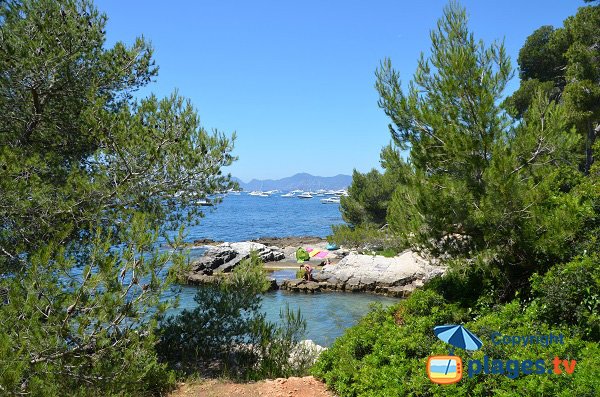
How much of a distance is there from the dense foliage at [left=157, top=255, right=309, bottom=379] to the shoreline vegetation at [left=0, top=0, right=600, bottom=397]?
44 mm

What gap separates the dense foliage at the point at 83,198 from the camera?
5.51 meters

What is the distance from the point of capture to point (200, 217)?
32.2 feet

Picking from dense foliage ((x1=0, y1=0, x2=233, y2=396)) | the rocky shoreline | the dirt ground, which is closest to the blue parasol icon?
the dirt ground

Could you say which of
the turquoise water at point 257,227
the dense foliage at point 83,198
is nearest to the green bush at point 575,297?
the dense foliage at point 83,198

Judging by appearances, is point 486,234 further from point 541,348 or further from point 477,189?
point 541,348

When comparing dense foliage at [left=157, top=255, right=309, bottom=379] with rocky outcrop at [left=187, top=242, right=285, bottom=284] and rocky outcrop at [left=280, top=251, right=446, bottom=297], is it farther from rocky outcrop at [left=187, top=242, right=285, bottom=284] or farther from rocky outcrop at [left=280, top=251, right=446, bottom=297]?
rocky outcrop at [left=187, top=242, right=285, bottom=284]

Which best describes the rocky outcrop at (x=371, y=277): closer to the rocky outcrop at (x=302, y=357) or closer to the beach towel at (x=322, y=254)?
the beach towel at (x=322, y=254)

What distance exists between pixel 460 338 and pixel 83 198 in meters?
7.05

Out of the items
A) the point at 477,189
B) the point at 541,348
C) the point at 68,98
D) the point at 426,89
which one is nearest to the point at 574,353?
the point at 541,348

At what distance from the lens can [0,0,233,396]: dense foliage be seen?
5508mm

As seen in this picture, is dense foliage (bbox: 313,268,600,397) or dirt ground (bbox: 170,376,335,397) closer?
dense foliage (bbox: 313,268,600,397)

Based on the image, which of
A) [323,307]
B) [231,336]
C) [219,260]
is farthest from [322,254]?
[231,336]

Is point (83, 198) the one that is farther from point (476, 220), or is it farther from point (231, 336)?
point (476, 220)

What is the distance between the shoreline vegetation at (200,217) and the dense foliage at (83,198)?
4 cm
